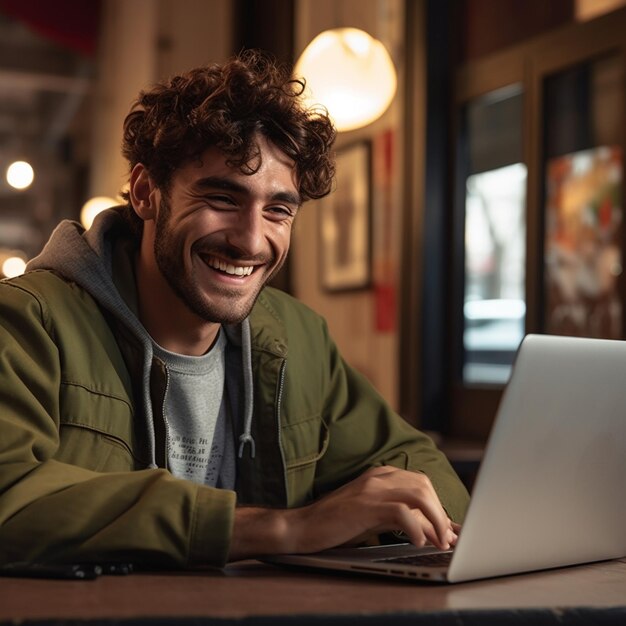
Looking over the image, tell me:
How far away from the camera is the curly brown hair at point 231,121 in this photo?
1.77 meters

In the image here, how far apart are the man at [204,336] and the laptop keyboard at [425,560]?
21 mm

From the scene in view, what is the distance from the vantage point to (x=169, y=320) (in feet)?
6.01

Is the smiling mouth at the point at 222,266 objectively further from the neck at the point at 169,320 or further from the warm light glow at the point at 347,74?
the warm light glow at the point at 347,74

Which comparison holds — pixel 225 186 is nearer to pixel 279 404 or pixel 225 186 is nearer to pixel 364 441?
pixel 279 404

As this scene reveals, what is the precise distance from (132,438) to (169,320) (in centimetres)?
24

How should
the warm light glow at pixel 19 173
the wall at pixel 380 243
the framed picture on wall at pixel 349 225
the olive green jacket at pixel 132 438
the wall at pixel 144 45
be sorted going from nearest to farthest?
1. the olive green jacket at pixel 132 438
2. the wall at pixel 380 243
3. the framed picture on wall at pixel 349 225
4. the wall at pixel 144 45
5. the warm light glow at pixel 19 173

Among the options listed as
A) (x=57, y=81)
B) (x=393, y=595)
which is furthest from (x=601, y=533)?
(x=57, y=81)

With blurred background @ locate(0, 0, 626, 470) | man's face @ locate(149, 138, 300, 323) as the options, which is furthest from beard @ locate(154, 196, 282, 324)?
blurred background @ locate(0, 0, 626, 470)

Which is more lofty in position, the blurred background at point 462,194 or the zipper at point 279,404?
the blurred background at point 462,194

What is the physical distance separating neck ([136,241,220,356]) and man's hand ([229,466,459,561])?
0.55 metres

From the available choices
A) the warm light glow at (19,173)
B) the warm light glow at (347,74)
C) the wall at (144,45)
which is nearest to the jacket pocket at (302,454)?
the warm light glow at (347,74)

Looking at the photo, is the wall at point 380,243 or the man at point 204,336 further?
the wall at point 380,243

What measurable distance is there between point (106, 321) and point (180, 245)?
18cm

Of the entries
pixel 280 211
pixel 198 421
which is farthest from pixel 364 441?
pixel 280 211
